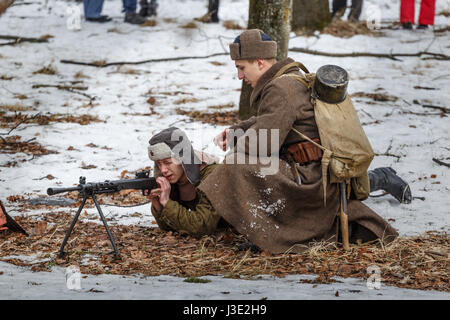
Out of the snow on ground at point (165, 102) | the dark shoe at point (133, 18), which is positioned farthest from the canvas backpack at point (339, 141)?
the dark shoe at point (133, 18)

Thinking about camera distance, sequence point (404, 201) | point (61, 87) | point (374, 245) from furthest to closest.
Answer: point (61, 87), point (404, 201), point (374, 245)

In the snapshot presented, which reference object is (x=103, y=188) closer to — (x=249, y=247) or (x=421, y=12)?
(x=249, y=247)

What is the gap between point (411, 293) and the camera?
3660 mm

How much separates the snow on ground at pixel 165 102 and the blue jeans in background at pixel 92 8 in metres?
0.31

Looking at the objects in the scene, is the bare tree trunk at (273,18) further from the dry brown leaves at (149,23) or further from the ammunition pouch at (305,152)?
the dry brown leaves at (149,23)

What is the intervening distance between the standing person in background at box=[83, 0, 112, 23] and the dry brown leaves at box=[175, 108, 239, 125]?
20.2ft

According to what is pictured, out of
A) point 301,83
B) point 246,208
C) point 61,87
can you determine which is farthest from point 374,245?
point 61,87

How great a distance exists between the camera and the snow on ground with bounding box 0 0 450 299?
4008mm

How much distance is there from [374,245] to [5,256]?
10.1 feet

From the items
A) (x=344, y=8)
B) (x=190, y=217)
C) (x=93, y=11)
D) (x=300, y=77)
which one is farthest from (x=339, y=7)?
(x=190, y=217)

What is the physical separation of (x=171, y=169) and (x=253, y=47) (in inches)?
51.6

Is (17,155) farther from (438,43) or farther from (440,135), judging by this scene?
(438,43)

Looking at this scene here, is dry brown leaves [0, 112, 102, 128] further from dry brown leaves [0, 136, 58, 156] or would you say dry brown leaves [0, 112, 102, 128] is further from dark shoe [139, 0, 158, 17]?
dark shoe [139, 0, 158, 17]

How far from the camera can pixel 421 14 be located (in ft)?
45.8
